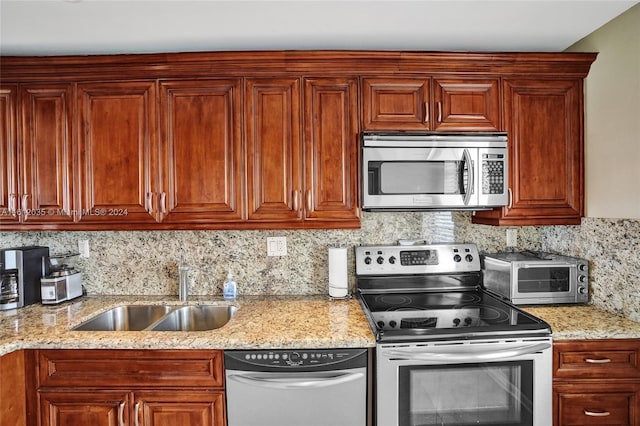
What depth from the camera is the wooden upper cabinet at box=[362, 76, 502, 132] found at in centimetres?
222

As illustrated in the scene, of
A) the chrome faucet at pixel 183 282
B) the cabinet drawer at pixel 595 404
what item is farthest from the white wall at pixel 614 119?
the chrome faucet at pixel 183 282

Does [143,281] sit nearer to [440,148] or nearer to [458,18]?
[440,148]

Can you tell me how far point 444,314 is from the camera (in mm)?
2094

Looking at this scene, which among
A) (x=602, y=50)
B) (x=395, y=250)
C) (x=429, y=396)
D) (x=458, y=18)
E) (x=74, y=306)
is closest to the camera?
(x=429, y=396)

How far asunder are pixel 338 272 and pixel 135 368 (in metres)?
1.17

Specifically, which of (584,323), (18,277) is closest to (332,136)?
(584,323)

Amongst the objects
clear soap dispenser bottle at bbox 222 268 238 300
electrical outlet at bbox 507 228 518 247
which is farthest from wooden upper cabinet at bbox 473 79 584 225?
clear soap dispenser bottle at bbox 222 268 238 300

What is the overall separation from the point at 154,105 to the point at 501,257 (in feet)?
7.28

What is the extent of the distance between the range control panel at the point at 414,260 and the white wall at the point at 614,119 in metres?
0.75

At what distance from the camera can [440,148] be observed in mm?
2201

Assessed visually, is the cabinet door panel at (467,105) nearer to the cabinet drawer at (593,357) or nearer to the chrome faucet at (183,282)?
the cabinet drawer at (593,357)

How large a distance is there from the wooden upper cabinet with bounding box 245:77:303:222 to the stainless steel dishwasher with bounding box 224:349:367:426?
2.60 ft

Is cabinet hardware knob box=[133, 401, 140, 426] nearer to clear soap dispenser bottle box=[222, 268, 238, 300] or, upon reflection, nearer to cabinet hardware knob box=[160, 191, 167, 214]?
clear soap dispenser bottle box=[222, 268, 238, 300]

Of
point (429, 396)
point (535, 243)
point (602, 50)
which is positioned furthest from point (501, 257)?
point (602, 50)
